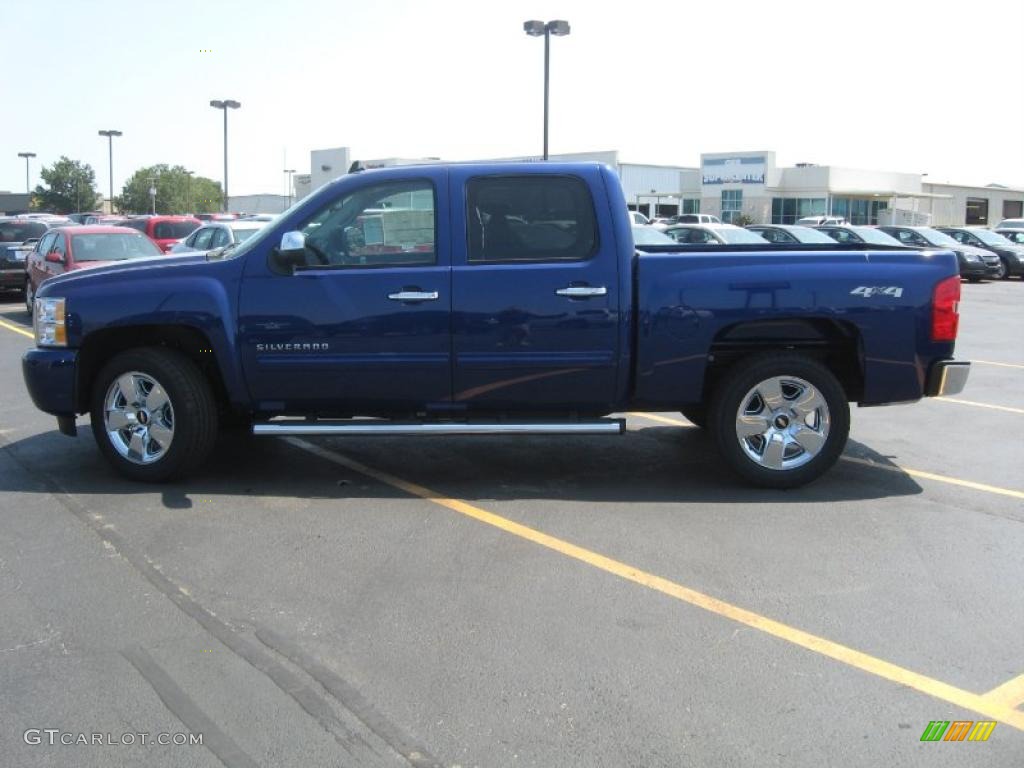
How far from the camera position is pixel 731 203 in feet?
213

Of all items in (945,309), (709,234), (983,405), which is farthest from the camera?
(709,234)

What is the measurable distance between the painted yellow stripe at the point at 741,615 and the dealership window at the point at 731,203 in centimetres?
6099

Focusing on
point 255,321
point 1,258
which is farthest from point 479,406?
point 1,258

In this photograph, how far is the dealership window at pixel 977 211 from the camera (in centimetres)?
8000

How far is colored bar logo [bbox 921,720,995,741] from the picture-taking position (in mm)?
3455

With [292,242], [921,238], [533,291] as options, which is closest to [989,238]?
[921,238]

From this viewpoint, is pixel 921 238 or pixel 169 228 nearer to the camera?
pixel 169 228

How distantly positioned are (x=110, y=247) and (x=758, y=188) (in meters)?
53.5

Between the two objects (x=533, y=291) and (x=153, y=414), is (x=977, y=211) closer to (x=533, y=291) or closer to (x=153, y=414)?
(x=533, y=291)

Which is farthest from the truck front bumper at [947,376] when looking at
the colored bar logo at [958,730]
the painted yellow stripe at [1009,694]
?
the colored bar logo at [958,730]

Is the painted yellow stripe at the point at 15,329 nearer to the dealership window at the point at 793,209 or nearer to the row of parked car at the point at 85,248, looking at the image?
the row of parked car at the point at 85,248

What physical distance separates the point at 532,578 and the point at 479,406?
1759 mm

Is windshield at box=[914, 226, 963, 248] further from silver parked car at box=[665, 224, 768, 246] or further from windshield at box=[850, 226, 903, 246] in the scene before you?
silver parked car at box=[665, 224, 768, 246]

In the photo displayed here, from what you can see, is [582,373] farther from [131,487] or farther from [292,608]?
[131,487]
